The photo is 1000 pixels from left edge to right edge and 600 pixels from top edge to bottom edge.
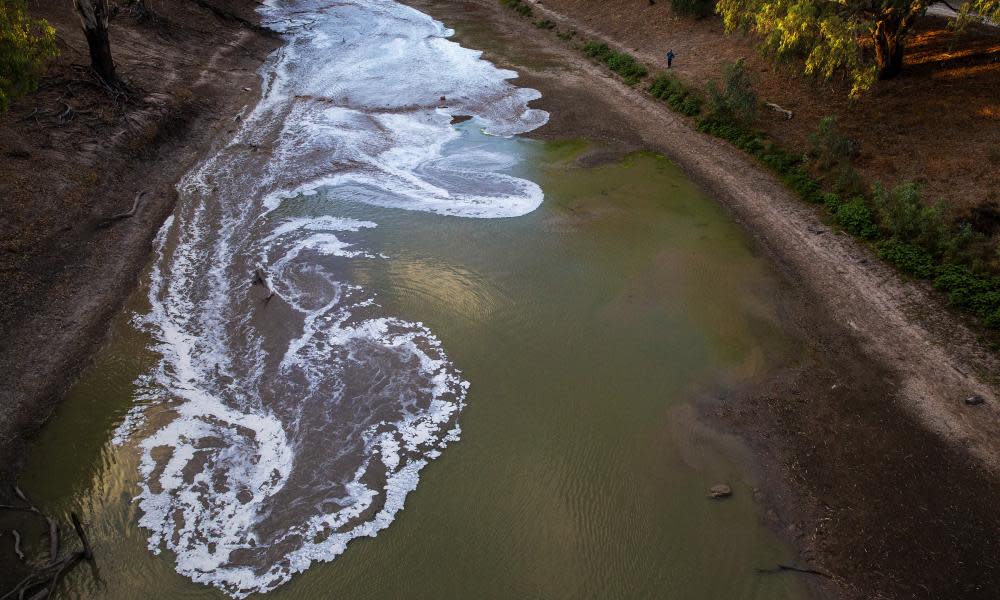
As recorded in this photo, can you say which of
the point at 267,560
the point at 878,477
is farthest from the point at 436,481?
the point at 878,477

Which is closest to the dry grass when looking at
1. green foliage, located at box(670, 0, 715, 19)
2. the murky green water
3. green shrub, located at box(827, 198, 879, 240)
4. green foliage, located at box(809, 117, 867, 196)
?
green foliage, located at box(809, 117, 867, 196)

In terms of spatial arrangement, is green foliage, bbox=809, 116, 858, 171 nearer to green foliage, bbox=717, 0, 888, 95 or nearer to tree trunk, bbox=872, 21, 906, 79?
green foliage, bbox=717, 0, 888, 95

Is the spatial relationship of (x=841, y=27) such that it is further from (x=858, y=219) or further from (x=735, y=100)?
(x=858, y=219)

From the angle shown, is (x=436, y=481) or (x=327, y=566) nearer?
(x=327, y=566)

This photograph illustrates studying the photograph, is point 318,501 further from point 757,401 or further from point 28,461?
point 757,401

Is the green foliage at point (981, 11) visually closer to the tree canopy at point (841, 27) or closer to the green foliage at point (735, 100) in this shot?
the tree canopy at point (841, 27)

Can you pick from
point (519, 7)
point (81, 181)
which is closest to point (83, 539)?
point (81, 181)

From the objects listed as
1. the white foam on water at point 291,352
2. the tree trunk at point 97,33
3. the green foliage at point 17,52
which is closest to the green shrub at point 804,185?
the white foam on water at point 291,352
